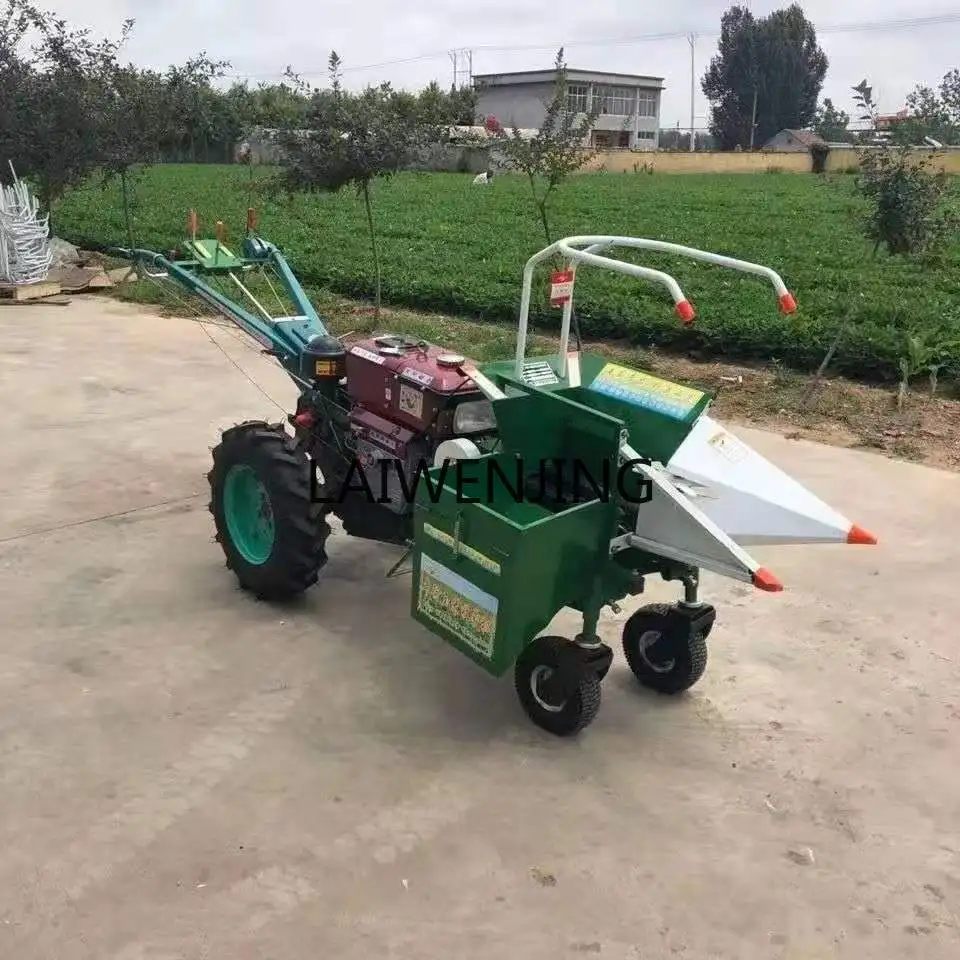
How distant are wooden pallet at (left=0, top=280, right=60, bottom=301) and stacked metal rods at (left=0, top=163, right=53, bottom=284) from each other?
0.48 meters

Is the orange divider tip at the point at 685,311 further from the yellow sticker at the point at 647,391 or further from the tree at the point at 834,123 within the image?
the tree at the point at 834,123

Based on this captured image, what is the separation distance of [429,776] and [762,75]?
7979 centimetres

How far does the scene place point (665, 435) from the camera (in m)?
3.27

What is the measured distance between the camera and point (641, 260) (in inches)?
547

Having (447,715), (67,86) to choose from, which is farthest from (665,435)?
(67,86)

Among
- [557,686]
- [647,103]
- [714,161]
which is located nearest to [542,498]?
[557,686]

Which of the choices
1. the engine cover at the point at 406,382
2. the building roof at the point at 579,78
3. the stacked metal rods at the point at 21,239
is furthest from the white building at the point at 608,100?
the engine cover at the point at 406,382

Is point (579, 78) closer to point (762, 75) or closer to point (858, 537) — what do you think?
point (762, 75)

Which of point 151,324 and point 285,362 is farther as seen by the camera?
point 151,324

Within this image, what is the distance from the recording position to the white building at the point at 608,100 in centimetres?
6712

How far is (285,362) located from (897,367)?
18.4 feet

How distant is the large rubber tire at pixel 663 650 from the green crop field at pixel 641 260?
5.20m

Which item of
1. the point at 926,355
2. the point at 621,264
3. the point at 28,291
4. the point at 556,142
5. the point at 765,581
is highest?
the point at 556,142

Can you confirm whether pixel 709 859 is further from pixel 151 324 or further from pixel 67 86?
pixel 67 86
